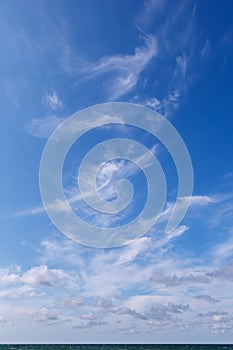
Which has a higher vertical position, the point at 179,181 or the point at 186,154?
the point at 186,154

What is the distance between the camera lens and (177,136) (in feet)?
94.3

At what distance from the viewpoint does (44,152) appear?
27547 millimetres

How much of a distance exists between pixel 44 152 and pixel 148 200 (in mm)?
9313

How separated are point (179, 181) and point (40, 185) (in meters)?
11.0

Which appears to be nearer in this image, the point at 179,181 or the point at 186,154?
the point at 179,181

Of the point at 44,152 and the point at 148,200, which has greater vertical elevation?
the point at 44,152

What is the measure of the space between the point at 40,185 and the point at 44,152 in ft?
9.01

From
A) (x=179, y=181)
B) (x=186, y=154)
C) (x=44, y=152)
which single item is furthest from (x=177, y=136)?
(x=44, y=152)

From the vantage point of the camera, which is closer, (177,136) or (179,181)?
(179,181)

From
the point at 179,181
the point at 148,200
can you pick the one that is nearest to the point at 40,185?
the point at 148,200

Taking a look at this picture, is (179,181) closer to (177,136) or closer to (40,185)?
(177,136)

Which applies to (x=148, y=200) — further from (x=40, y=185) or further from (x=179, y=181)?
(x=40, y=185)

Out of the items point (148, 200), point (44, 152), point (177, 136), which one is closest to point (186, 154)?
point (177, 136)

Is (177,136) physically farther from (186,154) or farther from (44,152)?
(44,152)
